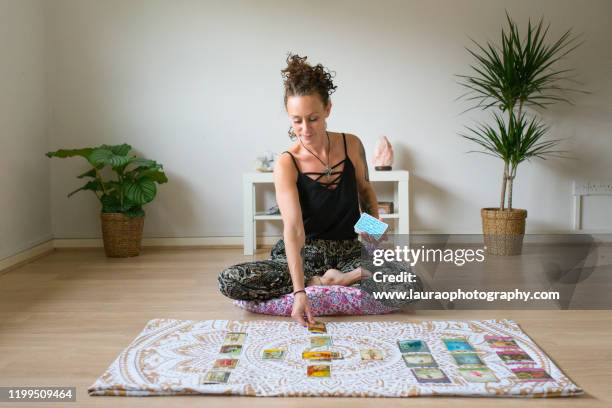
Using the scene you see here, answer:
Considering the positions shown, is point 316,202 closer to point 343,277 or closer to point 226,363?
point 343,277

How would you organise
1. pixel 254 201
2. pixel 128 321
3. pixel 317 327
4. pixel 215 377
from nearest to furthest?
pixel 215 377 < pixel 317 327 < pixel 128 321 < pixel 254 201

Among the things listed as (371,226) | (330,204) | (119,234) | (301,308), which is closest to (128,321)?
(301,308)

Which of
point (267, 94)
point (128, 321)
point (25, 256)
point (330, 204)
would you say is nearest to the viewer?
point (128, 321)

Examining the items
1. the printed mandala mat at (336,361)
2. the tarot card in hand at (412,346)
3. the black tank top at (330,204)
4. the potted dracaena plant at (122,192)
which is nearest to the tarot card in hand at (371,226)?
the black tank top at (330,204)

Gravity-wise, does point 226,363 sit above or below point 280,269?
below

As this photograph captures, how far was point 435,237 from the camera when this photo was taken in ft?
16.5

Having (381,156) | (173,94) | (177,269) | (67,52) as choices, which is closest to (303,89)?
(177,269)

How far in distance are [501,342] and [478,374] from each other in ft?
1.22

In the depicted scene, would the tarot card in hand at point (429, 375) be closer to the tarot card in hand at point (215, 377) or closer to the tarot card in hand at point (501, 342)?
the tarot card in hand at point (501, 342)

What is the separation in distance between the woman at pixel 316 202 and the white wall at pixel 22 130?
78.3 inches

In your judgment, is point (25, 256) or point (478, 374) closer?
point (478, 374)

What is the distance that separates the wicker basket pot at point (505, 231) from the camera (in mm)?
4578

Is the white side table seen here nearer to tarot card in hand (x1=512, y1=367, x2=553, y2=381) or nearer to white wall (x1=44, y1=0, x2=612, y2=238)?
white wall (x1=44, y1=0, x2=612, y2=238)

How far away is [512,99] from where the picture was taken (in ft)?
15.3
